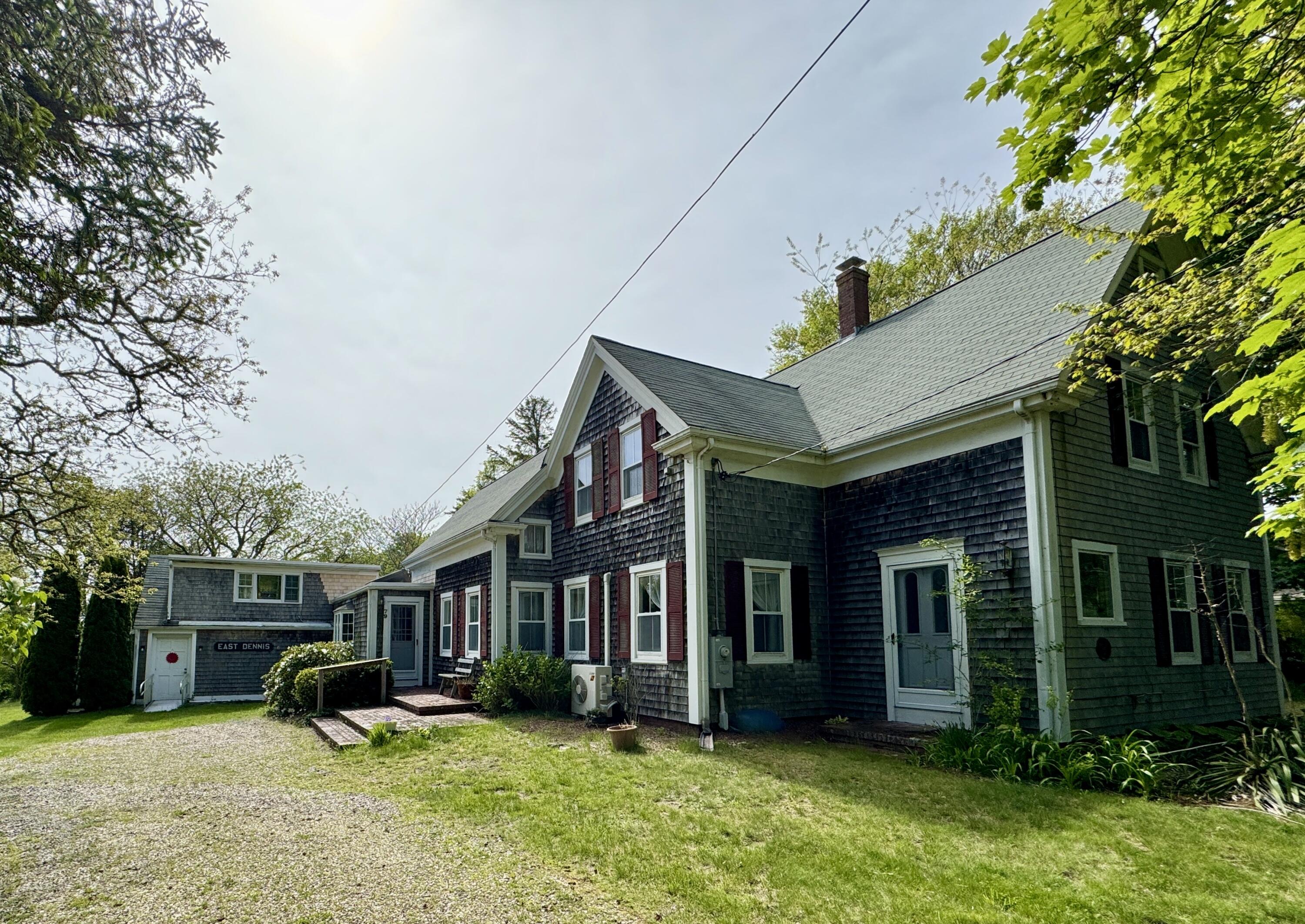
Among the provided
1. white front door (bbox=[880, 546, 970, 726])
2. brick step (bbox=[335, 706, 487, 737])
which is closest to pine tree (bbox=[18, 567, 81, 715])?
brick step (bbox=[335, 706, 487, 737])

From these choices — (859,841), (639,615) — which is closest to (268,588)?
(639,615)

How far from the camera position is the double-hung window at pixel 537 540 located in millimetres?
16312

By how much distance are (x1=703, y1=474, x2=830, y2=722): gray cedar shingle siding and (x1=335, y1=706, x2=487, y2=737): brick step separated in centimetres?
441

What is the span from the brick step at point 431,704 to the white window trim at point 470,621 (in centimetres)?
122

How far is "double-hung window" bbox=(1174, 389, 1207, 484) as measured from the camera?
37.8 ft

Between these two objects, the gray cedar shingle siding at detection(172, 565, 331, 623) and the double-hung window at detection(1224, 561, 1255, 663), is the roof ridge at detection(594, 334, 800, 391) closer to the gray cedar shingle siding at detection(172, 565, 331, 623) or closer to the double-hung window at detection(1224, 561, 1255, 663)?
the double-hung window at detection(1224, 561, 1255, 663)

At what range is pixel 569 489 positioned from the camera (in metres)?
15.8

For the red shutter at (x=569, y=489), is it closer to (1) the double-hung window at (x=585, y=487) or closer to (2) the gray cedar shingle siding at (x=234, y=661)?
(1) the double-hung window at (x=585, y=487)

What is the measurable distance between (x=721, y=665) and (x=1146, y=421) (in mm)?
6713

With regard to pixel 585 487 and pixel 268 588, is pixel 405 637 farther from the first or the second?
pixel 585 487

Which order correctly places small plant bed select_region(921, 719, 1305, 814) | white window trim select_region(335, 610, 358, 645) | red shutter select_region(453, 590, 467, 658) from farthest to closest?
white window trim select_region(335, 610, 358, 645)
red shutter select_region(453, 590, 467, 658)
small plant bed select_region(921, 719, 1305, 814)

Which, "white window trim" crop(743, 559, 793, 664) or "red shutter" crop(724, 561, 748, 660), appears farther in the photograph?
"white window trim" crop(743, 559, 793, 664)

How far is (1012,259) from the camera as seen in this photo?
1334 cm

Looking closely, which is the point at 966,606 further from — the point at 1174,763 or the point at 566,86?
the point at 566,86
